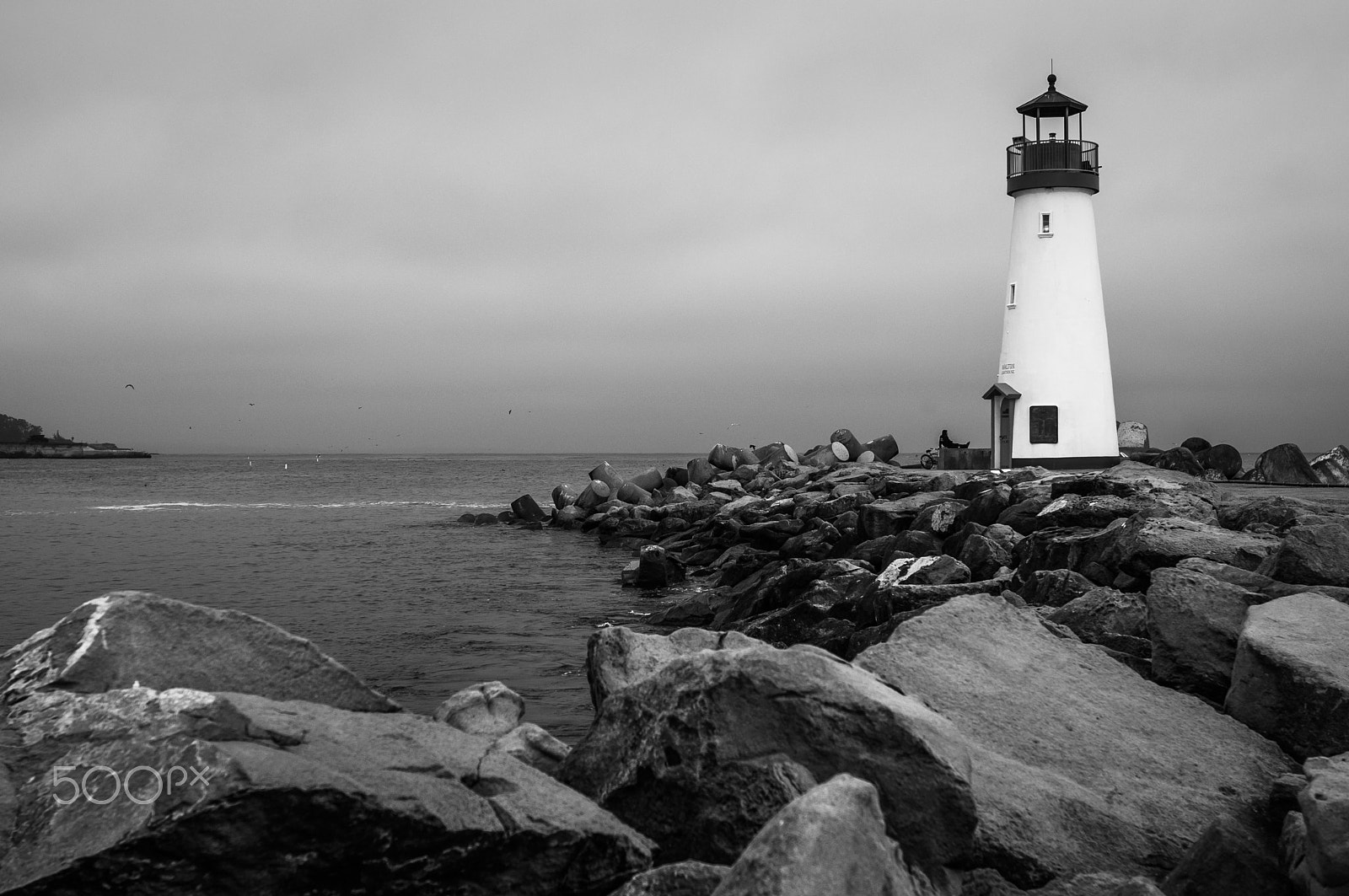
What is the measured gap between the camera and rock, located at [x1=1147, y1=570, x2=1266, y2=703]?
5.97 metres

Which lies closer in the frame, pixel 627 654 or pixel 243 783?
pixel 243 783

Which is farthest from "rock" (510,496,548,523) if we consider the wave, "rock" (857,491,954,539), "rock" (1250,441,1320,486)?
"rock" (1250,441,1320,486)

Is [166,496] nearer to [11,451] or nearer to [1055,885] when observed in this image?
[1055,885]

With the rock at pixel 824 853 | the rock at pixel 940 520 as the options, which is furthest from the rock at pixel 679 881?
the rock at pixel 940 520

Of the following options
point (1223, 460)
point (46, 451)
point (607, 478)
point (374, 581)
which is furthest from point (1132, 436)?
point (46, 451)

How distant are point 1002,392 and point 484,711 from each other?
844 inches

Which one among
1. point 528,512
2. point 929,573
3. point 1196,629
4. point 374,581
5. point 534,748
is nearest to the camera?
point 534,748

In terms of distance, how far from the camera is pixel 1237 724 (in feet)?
17.5

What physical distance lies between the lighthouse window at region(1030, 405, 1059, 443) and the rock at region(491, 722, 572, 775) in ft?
71.1

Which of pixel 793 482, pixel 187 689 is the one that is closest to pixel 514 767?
pixel 187 689

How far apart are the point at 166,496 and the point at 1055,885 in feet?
164

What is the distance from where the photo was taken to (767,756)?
4020 millimetres

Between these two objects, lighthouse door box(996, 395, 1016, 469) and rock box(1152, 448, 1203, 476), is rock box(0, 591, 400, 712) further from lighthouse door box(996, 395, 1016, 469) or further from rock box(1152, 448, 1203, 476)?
rock box(1152, 448, 1203, 476)
